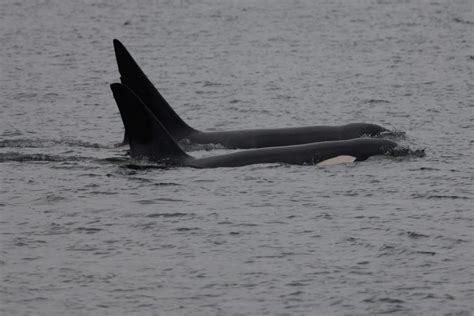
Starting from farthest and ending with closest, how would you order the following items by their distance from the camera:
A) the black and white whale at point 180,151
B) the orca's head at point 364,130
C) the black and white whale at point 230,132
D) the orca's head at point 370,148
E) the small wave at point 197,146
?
the orca's head at point 364,130, the small wave at point 197,146, the black and white whale at point 230,132, the orca's head at point 370,148, the black and white whale at point 180,151

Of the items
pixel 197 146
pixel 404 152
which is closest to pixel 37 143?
pixel 197 146

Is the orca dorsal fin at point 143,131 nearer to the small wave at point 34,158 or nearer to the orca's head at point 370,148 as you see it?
the small wave at point 34,158

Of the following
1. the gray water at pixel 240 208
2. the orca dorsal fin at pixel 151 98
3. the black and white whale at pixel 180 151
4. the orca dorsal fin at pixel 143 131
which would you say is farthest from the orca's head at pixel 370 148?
the orca dorsal fin at pixel 151 98

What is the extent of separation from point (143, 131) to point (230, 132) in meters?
3.72

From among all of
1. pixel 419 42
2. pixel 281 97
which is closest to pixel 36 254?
pixel 281 97

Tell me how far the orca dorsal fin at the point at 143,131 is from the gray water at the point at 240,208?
56cm

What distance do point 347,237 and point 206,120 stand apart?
12.5 metres

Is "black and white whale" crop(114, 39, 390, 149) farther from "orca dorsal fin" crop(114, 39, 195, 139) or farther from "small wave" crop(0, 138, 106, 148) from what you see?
"small wave" crop(0, 138, 106, 148)

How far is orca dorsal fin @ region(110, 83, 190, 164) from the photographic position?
19328 millimetres

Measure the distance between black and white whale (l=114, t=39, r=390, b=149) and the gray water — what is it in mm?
719

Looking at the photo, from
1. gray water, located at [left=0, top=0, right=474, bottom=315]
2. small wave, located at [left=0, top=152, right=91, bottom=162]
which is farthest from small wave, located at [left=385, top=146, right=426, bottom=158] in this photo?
small wave, located at [left=0, top=152, right=91, bottom=162]

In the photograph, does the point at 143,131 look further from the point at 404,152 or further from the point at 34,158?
the point at 404,152

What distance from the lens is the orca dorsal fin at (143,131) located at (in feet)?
63.4

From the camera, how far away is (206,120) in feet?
88.7
